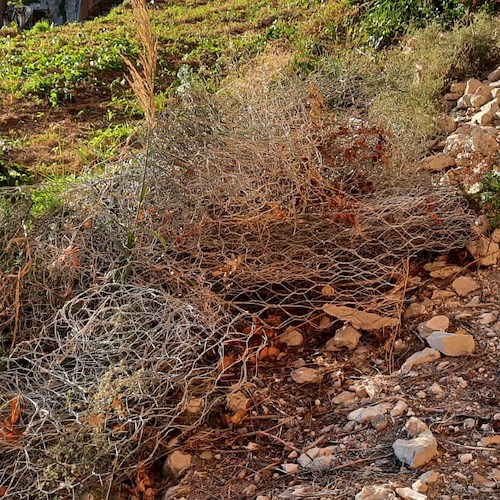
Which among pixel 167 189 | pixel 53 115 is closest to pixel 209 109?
pixel 167 189

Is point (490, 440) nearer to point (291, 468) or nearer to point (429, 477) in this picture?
point (429, 477)

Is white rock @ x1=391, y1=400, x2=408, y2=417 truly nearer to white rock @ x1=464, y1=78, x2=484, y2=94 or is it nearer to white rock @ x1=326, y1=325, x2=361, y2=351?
→ white rock @ x1=326, y1=325, x2=361, y2=351

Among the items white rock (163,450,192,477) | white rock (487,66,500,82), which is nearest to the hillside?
white rock (163,450,192,477)

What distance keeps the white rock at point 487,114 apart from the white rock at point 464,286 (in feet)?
4.58

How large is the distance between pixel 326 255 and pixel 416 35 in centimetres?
310

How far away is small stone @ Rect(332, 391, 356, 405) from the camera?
2588 millimetres

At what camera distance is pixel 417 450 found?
2.08m

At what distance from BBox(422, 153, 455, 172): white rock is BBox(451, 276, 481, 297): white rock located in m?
0.90

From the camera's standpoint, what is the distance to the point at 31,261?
2.87m

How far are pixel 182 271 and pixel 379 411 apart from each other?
3.07 ft

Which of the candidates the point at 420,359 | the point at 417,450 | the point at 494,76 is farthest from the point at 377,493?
the point at 494,76

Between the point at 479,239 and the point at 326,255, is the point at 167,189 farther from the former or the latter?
the point at 479,239

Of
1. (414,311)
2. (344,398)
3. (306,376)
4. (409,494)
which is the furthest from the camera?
(414,311)

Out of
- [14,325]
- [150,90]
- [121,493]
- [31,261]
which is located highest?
[150,90]
